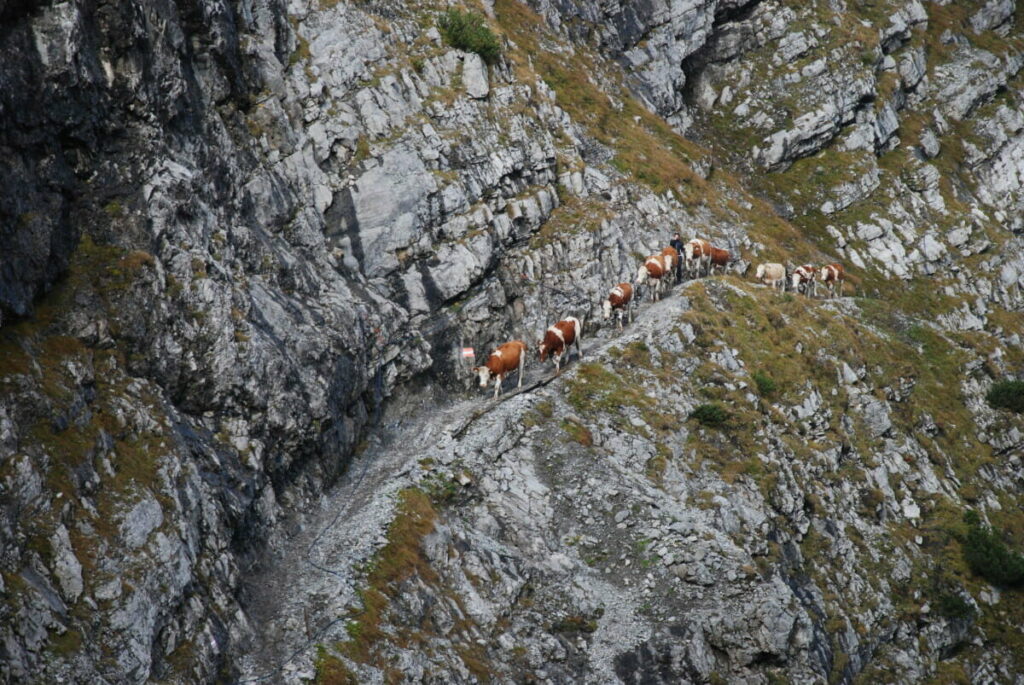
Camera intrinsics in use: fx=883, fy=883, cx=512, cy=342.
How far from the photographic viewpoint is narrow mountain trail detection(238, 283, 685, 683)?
23.2m

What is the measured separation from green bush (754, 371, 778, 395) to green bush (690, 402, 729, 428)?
13.7 ft

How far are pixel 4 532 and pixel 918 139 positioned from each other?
258ft

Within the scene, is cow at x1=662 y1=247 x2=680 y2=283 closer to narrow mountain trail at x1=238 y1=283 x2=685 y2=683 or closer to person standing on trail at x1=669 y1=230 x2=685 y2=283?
person standing on trail at x1=669 y1=230 x2=685 y2=283

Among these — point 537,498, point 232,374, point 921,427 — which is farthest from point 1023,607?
point 232,374

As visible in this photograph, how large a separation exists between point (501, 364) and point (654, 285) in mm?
12339

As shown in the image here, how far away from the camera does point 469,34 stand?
5019cm

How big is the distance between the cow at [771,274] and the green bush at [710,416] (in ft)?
52.0

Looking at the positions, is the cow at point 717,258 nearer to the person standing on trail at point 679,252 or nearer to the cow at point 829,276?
the person standing on trail at point 679,252

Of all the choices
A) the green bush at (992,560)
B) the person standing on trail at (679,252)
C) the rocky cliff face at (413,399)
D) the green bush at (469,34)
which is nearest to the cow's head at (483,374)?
the rocky cliff face at (413,399)

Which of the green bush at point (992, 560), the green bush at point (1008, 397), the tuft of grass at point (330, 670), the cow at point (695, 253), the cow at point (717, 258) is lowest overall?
the green bush at point (1008, 397)

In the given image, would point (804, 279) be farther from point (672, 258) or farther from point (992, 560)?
point (992, 560)

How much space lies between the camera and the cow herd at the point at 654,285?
37.8 m

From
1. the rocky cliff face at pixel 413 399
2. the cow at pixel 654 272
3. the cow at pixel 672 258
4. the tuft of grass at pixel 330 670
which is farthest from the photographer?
the cow at pixel 672 258

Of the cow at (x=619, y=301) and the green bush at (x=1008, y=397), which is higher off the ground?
the cow at (x=619, y=301)
